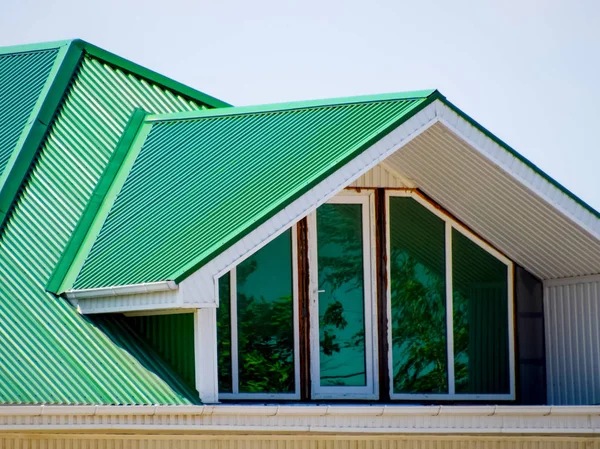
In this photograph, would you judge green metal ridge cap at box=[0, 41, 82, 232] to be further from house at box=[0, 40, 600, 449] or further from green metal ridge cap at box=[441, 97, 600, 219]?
green metal ridge cap at box=[441, 97, 600, 219]

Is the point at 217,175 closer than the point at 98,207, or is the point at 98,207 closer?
the point at 217,175

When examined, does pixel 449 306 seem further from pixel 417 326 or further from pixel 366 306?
pixel 366 306

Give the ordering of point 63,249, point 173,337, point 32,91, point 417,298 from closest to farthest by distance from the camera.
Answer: point 173,337 < point 63,249 < point 417,298 < point 32,91

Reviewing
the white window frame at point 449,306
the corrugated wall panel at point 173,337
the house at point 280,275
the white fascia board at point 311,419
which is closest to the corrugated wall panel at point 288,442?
the house at point 280,275

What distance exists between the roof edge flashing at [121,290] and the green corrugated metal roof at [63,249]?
0.21 metres

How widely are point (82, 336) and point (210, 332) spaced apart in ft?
4.56

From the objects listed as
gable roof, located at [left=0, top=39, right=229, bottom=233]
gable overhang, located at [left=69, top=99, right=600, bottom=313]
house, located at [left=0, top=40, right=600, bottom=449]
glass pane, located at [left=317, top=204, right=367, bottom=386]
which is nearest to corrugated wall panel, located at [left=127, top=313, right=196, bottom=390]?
house, located at [left=0, top=40, right=600, bottom=449]

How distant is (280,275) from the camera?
1537 cm

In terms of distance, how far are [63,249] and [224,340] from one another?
195 cm

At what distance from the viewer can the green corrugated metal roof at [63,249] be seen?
13.6 metres

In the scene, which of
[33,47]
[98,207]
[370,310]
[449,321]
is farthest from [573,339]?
[33,47]

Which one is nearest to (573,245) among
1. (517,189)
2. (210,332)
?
(517,189)

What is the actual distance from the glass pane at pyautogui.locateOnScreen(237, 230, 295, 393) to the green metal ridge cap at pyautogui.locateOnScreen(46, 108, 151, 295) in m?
1.61

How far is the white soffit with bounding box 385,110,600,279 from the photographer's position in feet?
48.7
